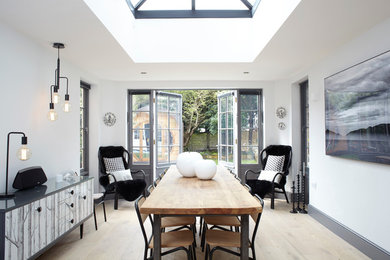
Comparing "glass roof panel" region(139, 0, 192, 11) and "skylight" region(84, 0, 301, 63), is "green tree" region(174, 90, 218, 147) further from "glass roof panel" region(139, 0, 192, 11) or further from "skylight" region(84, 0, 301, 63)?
"glass roof panel" region(139, 0, 192, 11)

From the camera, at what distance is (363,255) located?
2.89 meters

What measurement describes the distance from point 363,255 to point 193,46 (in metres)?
3.47

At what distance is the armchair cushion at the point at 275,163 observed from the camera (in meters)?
5.17

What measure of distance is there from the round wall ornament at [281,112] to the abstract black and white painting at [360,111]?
1.78 m

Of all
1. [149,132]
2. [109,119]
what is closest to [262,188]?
[149,132]

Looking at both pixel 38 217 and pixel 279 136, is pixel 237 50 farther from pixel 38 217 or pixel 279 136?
pixel 38 217

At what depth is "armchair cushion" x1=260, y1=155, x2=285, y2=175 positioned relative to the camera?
5.17 m

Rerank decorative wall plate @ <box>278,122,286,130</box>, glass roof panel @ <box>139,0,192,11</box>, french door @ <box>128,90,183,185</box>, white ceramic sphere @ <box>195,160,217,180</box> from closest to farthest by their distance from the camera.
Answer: white ceramic sphere @ <box>195,160,217,180</box>, glass roof panel @ <box>139,0,192,11</box>, decorative wall plate @ <box>278,122,286,130</box>, french door @ <box>128,90,183,185</box>

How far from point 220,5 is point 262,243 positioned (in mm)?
3381

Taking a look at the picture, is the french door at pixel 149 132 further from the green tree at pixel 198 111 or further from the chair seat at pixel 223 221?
the green tree at pixel 198 111

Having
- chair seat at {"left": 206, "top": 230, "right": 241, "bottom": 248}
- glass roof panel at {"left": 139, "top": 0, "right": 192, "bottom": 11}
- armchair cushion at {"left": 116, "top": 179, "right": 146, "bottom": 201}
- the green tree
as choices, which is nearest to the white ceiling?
glass roof panel at {"left": 139, "top": 0, "right": 192, "bottom": 11}

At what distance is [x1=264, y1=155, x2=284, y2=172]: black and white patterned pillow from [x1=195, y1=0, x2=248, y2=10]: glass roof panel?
285cm

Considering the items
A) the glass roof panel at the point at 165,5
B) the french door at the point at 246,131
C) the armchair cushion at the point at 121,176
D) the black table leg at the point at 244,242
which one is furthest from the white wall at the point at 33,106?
the french door at the point at 246,131

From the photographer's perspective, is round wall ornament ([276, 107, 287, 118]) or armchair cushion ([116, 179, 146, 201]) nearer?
armchair cushion ([116, 179, 146, 201])
